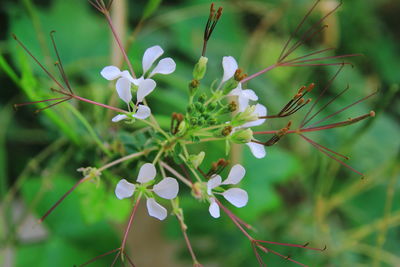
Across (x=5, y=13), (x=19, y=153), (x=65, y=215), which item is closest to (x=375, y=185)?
(x=65, y=215)

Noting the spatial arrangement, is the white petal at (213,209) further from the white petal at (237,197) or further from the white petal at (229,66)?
the white petal at (229,66)

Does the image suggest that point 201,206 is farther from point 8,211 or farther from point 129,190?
point 129,190

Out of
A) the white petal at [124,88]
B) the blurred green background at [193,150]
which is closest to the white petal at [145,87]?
the white petal at [124,88]

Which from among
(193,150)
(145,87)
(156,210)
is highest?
(145,87)

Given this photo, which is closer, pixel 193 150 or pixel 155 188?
pixel 155 188

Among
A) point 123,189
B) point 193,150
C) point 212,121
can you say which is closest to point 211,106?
point 212,121

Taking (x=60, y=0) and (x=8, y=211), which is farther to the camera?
(x=60, y=0)

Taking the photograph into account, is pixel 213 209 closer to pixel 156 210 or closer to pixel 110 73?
pixel 156 210
